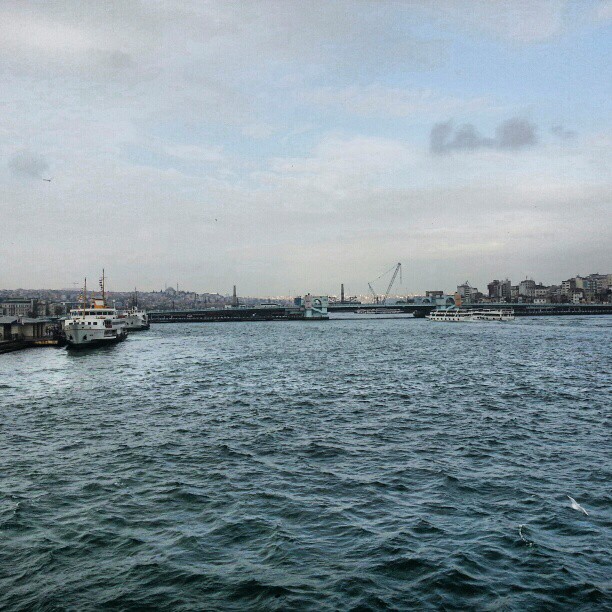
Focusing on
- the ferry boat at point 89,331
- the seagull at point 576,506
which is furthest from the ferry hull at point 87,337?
the seagull at point 576,506

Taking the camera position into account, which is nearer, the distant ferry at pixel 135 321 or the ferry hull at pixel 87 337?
the ferry hull at pixel 87 337

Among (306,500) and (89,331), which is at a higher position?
(89,331)

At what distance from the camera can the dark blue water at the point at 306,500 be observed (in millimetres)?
14508

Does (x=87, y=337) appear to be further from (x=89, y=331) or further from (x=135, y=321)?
(x=135, y=321)

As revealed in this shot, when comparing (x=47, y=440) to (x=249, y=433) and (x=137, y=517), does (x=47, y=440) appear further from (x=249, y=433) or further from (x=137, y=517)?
(x=137, y=517)

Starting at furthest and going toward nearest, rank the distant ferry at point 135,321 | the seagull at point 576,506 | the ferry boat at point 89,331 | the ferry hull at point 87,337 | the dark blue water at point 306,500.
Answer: the distant ferry at point 135,321 < the ferry boat at point 89,331 < the ferry hull at point 87,337 < the seagull at point 576,506 < the dark blue water at point 306,500

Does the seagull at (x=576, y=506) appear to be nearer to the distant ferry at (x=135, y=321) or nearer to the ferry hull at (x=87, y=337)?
the ferry hull at (x=87, y=337)

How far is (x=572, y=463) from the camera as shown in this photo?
25.1 m

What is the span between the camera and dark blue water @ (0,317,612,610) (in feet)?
47.6

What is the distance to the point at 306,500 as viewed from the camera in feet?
68.1

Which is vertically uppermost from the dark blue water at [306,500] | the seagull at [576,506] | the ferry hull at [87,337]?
the ferry hull at [87,337]

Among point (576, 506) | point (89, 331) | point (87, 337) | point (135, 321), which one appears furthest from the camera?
point (135, 321)

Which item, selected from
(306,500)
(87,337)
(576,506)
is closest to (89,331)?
(87,337)

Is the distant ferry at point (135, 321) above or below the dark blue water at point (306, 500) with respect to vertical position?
above
